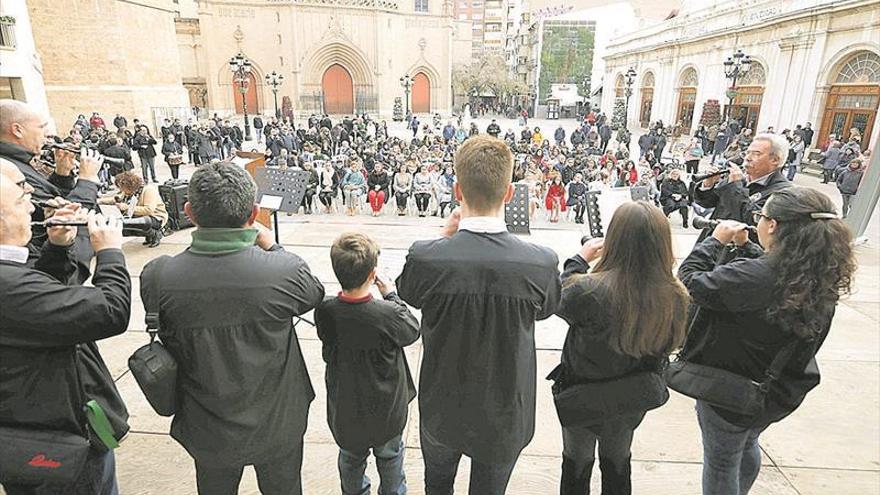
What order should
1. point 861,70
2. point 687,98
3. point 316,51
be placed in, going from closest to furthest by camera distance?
1. point 861,70
2. point 687,98
3. point 316,51

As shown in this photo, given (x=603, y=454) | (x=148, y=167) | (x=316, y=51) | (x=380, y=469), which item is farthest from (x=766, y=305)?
(x=316, y=51)

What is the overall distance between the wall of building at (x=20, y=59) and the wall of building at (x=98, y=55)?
4.46 meters

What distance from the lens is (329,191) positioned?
10648 mm

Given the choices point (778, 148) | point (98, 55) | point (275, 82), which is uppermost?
point (98, 55)

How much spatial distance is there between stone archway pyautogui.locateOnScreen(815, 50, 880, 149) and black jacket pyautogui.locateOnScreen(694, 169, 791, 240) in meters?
16.8

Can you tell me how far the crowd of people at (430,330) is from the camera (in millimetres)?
1666

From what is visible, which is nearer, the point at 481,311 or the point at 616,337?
the point at 481,311

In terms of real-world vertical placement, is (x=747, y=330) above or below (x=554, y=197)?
above

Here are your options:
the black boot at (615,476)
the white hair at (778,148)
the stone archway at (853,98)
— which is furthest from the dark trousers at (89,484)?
the stone archway at (853,98)

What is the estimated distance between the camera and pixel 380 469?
2.40 m

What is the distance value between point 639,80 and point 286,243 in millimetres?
32817

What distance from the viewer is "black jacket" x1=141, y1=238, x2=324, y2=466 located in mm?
1690

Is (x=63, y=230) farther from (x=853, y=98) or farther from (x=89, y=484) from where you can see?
(x=853, y=98)

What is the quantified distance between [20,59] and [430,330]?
20447 millimetres
